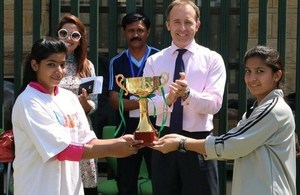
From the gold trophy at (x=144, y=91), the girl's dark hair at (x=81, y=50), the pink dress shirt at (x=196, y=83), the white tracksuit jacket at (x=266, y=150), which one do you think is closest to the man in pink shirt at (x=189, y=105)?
the pink dress shirt at (x=196, y=83)

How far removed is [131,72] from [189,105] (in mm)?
1057

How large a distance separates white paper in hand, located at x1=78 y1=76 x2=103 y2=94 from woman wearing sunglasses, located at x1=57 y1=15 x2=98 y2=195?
5cm

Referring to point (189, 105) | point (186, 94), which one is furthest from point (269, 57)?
point (189, 105)

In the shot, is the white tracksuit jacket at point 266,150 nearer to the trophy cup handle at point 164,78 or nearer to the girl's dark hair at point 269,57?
the girl's dark hair at point 269,57

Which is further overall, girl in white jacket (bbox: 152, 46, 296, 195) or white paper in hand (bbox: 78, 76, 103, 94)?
white paper in hand (bbox: 78, 76, 103, 94)

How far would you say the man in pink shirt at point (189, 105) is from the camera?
4367mm

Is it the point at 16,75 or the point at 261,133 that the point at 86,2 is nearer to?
the point at 16,75

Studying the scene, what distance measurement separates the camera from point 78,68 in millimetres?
5023

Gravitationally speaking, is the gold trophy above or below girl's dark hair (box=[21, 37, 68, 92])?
below

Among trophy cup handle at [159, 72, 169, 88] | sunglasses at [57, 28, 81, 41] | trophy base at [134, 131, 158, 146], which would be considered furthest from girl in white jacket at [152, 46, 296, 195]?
sunglasses at [57, 28, 81, 41]

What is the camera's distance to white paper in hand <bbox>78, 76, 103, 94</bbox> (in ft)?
15.8

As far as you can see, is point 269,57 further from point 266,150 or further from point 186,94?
point 186,94

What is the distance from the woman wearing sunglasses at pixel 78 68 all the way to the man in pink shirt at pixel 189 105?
0.57 m

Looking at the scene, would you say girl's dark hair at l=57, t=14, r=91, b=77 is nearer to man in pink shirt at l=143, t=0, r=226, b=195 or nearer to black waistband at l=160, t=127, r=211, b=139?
man in pink shirt at l=143, t=0, r=226, b=195
